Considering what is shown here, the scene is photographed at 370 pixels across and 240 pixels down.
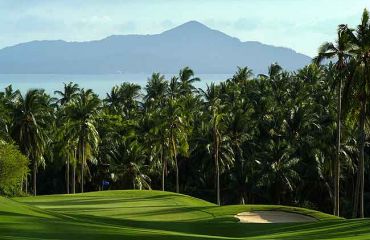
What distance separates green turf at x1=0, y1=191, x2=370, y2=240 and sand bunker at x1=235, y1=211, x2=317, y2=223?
2.09ft

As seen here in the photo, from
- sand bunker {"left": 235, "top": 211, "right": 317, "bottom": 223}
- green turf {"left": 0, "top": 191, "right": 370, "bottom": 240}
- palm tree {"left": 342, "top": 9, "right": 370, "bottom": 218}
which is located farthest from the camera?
palm tree {"left": 342, "top": 9, "right": 370, "bottom": 218}

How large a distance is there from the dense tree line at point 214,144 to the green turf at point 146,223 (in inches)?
796

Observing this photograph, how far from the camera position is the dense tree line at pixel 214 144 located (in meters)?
59.9

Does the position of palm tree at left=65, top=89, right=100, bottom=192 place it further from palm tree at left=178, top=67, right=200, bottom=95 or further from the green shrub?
palm tree at left=178, top=67, right=200, bottom=95

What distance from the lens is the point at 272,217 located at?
33281 mm

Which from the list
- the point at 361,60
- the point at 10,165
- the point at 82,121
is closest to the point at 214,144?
the point at 82,121


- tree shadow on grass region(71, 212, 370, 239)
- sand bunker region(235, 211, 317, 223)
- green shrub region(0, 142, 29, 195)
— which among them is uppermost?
green shrub region(0, 142, 29, 195)

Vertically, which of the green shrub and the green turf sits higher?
the green shrub

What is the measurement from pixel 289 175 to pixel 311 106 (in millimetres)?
12015

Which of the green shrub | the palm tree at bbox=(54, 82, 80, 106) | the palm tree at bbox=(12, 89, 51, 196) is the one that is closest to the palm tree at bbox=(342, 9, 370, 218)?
the green shrub

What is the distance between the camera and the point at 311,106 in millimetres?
68125

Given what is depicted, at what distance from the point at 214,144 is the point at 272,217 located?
28.9 m

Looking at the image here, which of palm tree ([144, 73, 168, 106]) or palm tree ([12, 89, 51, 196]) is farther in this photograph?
palm tree ([144, 73, 168, 106])

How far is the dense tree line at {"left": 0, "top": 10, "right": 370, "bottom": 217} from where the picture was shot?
59938 millimetres
